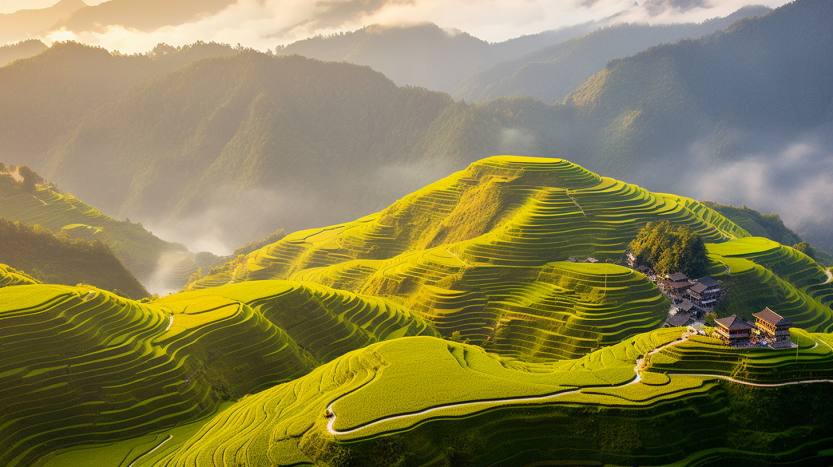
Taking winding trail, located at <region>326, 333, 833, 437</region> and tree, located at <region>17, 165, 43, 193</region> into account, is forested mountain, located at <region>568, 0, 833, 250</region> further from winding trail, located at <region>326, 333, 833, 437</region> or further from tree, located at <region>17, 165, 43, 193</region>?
tree, located at <region>17, 165, 43, 193</region>

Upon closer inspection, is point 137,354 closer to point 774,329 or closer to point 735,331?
point 735,331

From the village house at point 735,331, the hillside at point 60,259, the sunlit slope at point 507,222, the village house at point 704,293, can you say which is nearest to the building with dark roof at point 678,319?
the village house at point 704,293

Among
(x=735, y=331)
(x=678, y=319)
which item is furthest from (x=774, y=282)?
(x=735, y=331)

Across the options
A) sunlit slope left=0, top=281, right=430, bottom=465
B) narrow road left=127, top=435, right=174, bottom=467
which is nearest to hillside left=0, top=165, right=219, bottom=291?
sunlit slope left=0, top=281, right=430, bottom=465

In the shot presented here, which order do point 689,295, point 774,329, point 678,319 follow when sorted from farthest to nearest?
point 689,295 → point 678,319 → point 774,329

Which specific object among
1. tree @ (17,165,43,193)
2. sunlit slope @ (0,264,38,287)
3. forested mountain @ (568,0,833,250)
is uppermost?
sunlit slope @ (0,264,38,287)

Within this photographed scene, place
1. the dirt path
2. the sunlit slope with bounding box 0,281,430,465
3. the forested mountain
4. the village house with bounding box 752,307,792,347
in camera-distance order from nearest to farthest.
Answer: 1. the dirt path
2. the village house with bounding box 752,307,792,347
3. the sunlit slope with bounding box 0,281,430,465
4. the forested mountain

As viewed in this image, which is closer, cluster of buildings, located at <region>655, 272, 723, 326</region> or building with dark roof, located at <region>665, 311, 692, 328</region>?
building with dark roof, located at <region>665, 311, 692, 328</region>

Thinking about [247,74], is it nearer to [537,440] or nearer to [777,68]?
[777,68]
